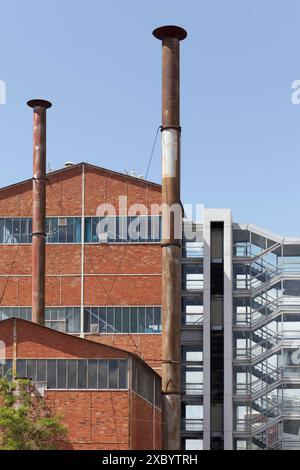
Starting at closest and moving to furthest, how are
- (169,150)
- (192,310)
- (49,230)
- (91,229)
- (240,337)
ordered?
(169,150), (91,229), (49,230), (240,337), (192,310)

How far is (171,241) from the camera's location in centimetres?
4559

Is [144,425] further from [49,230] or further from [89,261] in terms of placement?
[49,230]

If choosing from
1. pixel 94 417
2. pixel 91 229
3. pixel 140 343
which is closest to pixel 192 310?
pixel 140 343

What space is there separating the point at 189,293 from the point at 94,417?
21462mm

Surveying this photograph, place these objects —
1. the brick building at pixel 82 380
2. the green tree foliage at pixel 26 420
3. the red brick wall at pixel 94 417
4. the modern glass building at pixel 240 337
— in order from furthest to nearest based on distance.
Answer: the modern glass building at pixel 240 337 < the brick building at pixel 82 380 < the red brick wall at pixel 94 417 < the green tree foliage at pixel 26 420

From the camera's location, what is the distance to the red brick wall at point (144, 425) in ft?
146

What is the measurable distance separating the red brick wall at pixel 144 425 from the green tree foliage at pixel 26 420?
3.23 m

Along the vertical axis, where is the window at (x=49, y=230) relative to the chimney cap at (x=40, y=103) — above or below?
below

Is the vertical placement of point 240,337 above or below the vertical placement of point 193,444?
above

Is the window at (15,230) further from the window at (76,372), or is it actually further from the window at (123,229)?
the window at (76,372)

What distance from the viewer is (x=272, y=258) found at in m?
66.2

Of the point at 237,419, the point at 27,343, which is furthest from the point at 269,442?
the point at 27,343

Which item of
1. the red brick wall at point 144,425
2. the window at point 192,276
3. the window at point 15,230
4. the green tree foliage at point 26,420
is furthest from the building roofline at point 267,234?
Result: the green tree foliage at point 26,420

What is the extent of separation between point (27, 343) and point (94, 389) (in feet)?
12.7
